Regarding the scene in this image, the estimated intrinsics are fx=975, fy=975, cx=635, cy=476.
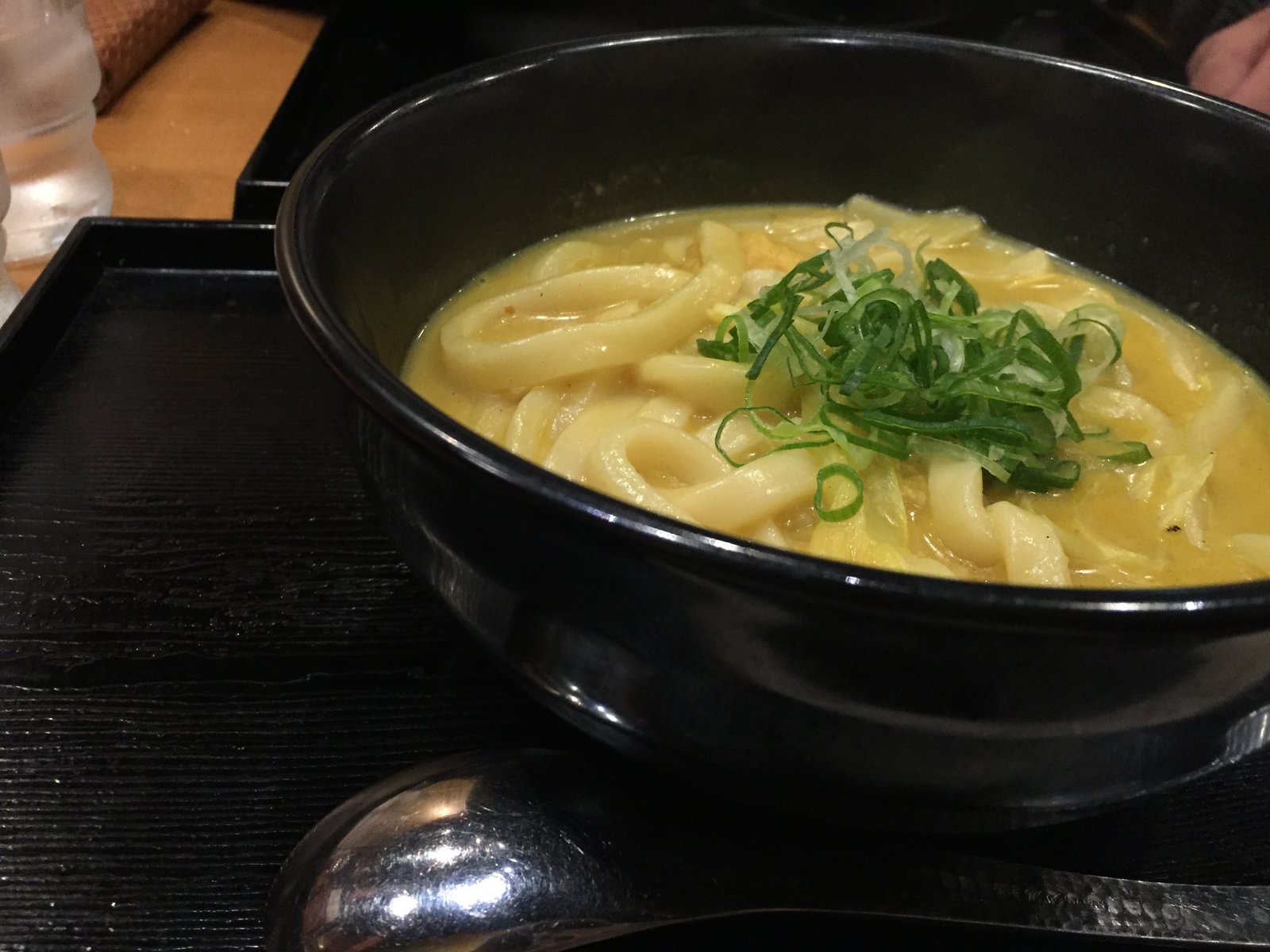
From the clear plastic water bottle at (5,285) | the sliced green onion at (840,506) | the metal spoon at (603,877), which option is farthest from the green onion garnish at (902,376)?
the clear plastic water bottle at (5,285)

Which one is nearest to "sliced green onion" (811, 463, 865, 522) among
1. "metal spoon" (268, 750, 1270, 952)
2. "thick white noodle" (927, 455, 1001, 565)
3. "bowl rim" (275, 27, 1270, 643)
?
"thick white noodle" (927, 455, 1001, 565)

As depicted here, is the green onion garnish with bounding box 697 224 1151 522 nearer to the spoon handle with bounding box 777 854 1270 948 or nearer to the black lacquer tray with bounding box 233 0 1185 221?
the spoon handle with bounding box 777 854 1270 948

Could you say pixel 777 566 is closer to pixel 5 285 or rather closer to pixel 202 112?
pixel 5 285

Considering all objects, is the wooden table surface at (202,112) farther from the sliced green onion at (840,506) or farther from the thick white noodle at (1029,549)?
the thick white noodle at (1029,549)

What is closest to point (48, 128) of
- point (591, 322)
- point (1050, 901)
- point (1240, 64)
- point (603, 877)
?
point (591, 322)

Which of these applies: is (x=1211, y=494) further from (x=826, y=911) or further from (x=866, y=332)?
(x=826, y=911)

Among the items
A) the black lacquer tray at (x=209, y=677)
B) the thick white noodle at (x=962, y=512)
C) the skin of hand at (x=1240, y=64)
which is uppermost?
the skin of hand at (x=1240, y=64)
